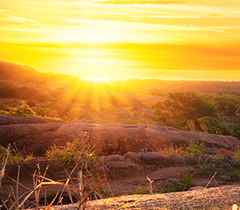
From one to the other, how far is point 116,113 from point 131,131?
1761cm

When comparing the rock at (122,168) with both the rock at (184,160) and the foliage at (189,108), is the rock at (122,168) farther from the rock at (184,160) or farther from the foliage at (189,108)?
the foliage at (189,108)

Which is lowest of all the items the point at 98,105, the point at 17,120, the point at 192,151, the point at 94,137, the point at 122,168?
the point at 98,105

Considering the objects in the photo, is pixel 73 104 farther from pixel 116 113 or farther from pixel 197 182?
pixel 197 182

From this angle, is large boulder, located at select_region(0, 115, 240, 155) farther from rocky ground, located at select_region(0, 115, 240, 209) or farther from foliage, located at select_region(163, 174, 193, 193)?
foliage, located at select_region(163, 174, 193, 193)

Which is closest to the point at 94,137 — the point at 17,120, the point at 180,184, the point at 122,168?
the point at 122,168

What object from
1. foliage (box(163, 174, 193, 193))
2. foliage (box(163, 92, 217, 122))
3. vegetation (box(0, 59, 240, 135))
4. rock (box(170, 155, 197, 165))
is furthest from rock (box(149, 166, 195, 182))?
foliage (box(163, 92, 217, 122))

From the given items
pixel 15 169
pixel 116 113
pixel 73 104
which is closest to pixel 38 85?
pixel 73 104

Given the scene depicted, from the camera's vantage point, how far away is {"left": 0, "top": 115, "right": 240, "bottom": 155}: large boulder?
9.52 metres

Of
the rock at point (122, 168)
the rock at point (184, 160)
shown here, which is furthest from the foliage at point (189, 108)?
the rock at point (122, 168)

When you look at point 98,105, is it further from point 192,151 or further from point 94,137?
point 192,151

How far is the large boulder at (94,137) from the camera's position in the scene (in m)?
9.52

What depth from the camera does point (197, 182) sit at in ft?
20.3

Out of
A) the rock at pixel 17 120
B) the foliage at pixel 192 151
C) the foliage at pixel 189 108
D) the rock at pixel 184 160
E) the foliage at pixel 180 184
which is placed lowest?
the foliage at pixel 189 108

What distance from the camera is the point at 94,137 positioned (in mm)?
9875
